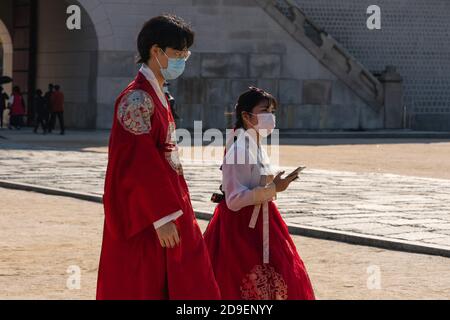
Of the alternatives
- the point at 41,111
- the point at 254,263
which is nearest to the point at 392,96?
the point at 41,111

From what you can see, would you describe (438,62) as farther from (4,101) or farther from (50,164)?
(50,164)

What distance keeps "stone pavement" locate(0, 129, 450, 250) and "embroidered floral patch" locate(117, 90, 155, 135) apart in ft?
17.0

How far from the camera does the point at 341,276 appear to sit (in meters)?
8.84

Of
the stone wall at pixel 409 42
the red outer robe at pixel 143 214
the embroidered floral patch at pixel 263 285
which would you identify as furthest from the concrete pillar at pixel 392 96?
the red outer robe at pixel 143 214

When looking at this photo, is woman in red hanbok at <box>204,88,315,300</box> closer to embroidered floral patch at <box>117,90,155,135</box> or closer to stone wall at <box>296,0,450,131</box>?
embroidered floral patch at <box>117,90,155,135</box>

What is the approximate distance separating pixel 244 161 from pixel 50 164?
13.9 metres

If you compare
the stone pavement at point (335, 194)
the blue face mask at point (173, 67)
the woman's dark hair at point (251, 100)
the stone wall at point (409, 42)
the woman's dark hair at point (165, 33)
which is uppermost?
the stone wall at point (409, 42)

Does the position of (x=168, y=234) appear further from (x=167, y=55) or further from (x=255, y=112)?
(x=255, y=112)

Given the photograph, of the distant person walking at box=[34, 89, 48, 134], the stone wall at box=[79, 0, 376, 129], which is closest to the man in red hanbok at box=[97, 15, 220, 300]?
the distant person walking at box=[34, 89, 48, 134]

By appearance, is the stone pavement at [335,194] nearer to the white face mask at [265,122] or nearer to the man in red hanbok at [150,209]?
the white face mask at [265,122]

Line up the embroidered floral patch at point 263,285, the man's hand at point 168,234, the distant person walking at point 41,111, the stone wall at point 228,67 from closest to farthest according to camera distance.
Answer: the man's hand at point 168,234, the embroidered floral patch at point 263,285, the distant person walking at point 41,111, the stone wall at point 228,67

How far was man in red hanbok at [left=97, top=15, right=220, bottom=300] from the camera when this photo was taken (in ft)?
18.4

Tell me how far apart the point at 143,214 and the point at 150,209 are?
0.15 feet

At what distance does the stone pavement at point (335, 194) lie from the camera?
1173 centimetres
